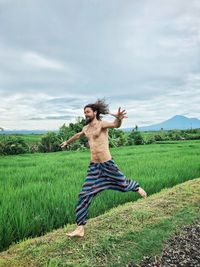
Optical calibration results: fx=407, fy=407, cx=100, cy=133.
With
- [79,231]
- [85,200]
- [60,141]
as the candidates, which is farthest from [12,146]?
[85,200]

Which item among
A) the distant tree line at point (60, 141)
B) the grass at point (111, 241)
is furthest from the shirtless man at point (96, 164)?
the distant tree line at point (60, 141)

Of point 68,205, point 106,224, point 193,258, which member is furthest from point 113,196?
point 193,258

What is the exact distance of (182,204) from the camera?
6.23 m

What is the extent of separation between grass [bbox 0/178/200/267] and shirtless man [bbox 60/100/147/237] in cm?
24

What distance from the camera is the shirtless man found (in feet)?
13.9

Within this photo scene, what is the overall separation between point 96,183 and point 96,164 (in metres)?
0.20

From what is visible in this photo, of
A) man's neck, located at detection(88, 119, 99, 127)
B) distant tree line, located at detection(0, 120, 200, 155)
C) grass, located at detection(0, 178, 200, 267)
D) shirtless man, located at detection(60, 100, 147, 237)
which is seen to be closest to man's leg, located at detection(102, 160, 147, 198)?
shirtless man, located at detection(60, 100, 147, 237)

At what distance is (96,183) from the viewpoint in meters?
4.30

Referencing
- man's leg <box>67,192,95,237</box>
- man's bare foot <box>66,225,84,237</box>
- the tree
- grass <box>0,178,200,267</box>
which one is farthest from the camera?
the tree

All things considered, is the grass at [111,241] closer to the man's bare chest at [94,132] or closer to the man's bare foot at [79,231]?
the man's bare foot at [79,231]

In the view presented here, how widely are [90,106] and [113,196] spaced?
258 cm

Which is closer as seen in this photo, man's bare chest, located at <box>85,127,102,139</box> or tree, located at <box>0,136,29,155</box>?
man's bare chest, located at <box>85,127,102,139</box>

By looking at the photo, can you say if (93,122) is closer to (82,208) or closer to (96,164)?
(96,164)

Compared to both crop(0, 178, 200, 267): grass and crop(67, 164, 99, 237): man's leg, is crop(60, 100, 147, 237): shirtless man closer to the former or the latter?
crop(67, 164, 99, 237): man's leg
